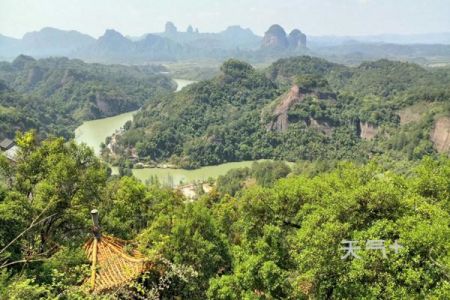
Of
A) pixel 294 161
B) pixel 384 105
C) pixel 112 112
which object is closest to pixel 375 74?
pixel 384 105

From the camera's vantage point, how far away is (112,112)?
113m

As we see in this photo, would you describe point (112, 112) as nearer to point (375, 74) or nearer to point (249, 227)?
point (375, 74)

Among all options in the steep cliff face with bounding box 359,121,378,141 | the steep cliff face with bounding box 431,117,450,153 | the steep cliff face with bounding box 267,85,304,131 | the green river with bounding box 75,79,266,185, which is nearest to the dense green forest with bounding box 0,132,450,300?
the green river with bounding box 75,79,266,185

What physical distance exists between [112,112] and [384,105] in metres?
68.5

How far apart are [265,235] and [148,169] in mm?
59311

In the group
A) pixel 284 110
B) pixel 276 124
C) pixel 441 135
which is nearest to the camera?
pixel 441 135

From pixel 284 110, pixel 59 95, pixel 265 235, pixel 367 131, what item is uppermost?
pixel 265 235

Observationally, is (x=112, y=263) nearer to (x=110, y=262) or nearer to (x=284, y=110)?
(x=110, y=262)

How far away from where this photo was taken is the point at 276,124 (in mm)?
82938

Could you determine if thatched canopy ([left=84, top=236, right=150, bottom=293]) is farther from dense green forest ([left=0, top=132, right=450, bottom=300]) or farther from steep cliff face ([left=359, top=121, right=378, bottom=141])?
steep cliff face ([left=359, top=121, right=378, bottom=141])

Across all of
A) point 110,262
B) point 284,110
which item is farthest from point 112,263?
point 284,110

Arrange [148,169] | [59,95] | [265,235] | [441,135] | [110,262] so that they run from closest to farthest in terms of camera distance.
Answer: [110,262]
[265,235]
[441,135]
[148,169]
[59,95]

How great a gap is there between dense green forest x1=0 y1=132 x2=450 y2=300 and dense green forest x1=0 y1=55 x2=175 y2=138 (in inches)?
2406

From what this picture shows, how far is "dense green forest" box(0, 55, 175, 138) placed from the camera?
8131 centimetres
